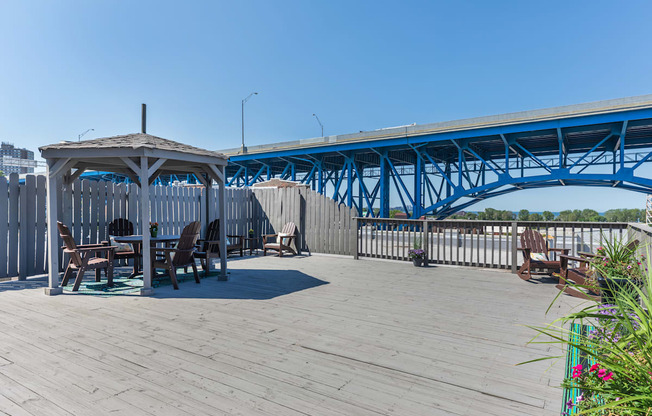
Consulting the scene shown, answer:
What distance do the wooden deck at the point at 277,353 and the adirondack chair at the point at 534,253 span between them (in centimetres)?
70

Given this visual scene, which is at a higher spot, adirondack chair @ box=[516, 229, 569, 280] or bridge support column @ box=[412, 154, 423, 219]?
bridge support column @ box=[412, 154, 423, 219]

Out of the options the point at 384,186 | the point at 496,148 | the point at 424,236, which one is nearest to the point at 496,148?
the point at 496,148

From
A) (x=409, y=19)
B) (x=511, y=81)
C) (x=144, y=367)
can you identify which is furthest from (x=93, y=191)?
(x=511, y=81)

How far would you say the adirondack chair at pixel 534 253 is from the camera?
19.8ft

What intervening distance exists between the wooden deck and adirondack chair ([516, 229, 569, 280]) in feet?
2.29

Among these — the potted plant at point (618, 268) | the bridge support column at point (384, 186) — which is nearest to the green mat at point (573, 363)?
the potted plant at point (618, 268)

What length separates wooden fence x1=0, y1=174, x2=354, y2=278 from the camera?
624 cm

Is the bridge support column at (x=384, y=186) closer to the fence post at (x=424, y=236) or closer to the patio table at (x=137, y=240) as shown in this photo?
the fence post at (x=424, y=236)

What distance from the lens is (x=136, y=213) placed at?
26.8ft

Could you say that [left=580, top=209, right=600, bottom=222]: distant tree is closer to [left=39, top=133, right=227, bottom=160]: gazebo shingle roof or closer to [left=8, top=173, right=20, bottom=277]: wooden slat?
[left=39, top=133, right=227, bottom=160]: gazebo shingle roof

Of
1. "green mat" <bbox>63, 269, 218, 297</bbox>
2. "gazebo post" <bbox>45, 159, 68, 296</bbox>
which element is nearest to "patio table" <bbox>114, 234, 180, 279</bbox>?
"green mat" <bbox>63, 269, 218, 297</bbox>

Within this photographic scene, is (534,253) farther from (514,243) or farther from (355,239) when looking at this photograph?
(355,239)

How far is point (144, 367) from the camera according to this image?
2678mm

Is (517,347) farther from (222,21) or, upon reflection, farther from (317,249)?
(222,21)
